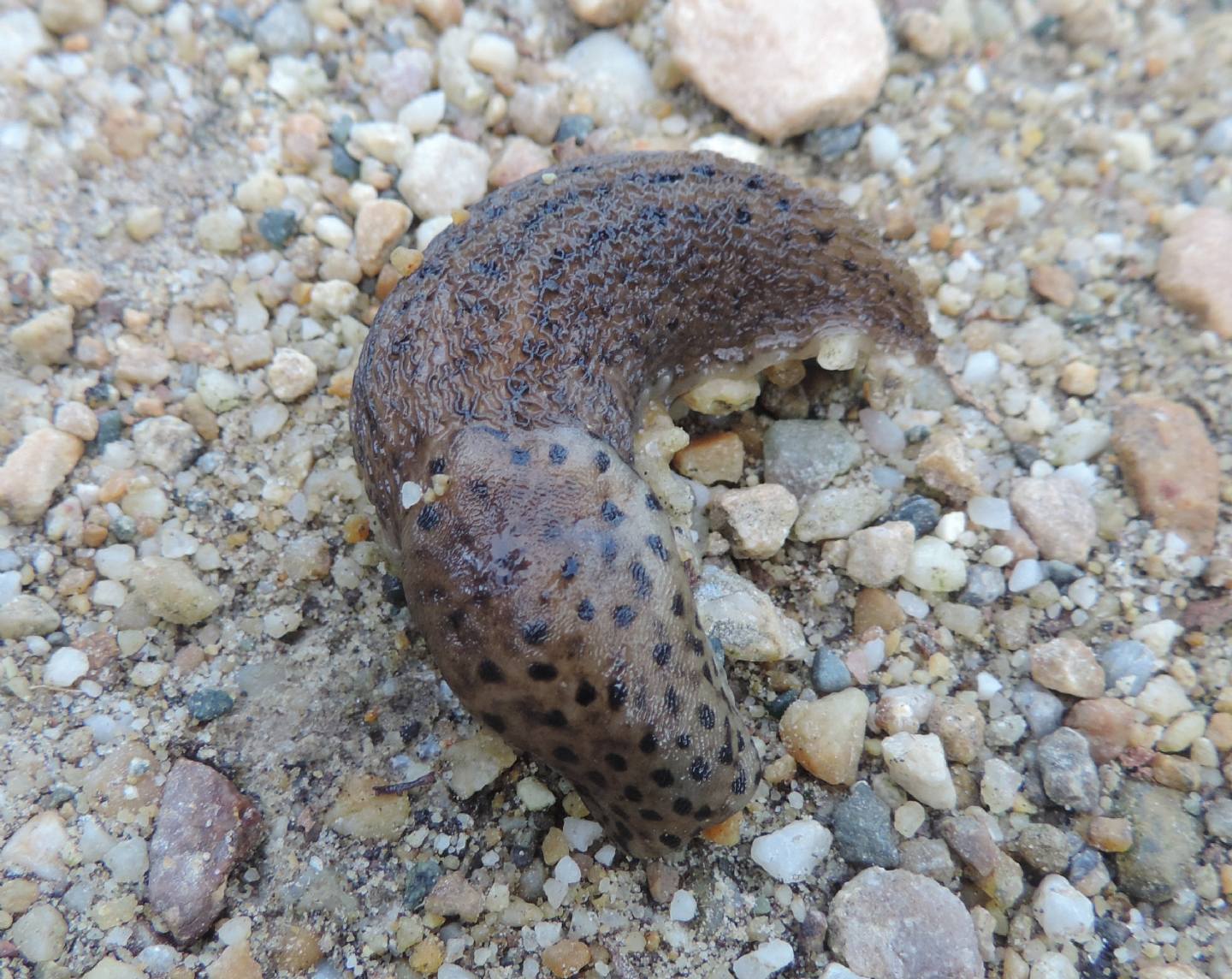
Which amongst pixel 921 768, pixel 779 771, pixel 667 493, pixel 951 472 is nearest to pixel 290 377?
pixel 667 493

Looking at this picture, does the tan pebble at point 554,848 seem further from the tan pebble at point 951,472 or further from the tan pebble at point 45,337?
the tan pebble at point 45,337

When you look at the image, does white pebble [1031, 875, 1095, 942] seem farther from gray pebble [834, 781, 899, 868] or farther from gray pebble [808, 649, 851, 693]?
gray pebble [808, 649, 851, 693]

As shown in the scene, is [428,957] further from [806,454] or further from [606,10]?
[606,10]

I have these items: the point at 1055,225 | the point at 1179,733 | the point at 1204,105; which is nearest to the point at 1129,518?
the point at 1179,733

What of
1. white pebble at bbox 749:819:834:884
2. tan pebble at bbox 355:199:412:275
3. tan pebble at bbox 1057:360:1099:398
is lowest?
white pebble at bbox 749:819:834:884

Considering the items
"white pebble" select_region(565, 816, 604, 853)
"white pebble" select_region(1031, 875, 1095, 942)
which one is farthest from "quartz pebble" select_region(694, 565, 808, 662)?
"white pebble" select_region(1031, 875, 1095, 942)

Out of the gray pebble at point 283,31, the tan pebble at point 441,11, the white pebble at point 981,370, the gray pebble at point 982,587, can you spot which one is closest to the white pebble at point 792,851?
the gray pebble at point 982,587
